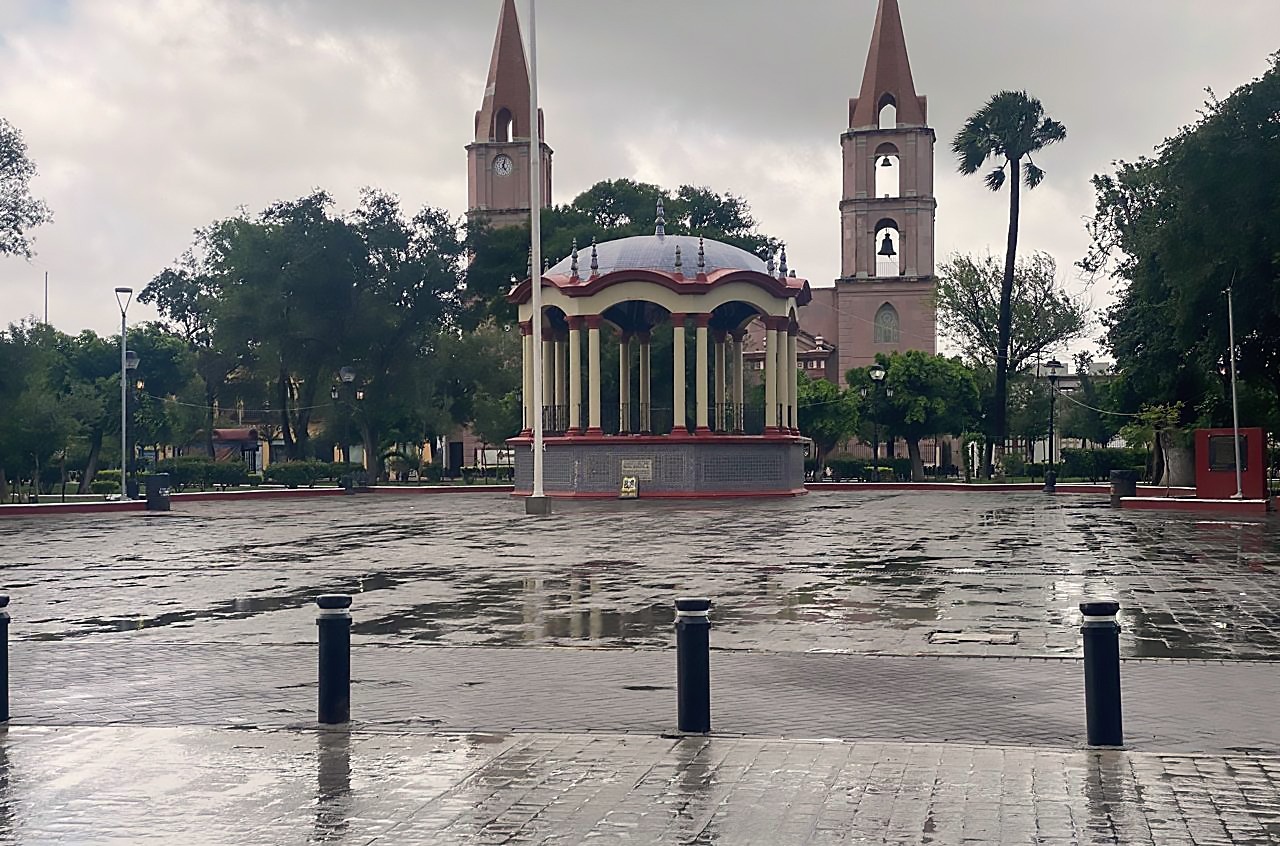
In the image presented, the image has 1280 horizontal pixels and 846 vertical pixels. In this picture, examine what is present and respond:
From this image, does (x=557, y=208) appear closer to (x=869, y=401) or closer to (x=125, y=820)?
(x=869, y=401)

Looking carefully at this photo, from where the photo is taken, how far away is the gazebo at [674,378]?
47.9 m

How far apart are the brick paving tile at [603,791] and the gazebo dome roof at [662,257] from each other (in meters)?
42.9

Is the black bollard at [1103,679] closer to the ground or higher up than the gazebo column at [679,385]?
closer to the ground

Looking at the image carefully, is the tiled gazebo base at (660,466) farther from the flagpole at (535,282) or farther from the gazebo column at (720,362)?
the flagpole at (535,282)

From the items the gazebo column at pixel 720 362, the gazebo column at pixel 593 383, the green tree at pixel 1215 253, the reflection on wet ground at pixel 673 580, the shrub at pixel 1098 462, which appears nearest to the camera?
the reflection on wet ground at pixel 673 580

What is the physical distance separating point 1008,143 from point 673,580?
49.0 m

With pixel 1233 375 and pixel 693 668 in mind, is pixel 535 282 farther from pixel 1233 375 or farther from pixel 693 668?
pixel 693 668

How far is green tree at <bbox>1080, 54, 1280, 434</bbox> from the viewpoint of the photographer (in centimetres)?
3600

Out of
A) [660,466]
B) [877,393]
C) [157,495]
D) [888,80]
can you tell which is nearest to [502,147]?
[888,80]

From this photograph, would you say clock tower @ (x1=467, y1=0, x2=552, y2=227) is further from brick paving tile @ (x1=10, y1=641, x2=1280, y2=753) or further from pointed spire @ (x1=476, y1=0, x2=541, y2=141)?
brick paving tile @ (x1=10, y1=641, x2=1280, y2=753)

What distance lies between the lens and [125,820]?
6.47 m

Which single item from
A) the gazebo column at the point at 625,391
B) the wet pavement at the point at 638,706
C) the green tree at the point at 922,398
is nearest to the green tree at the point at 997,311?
the green tree at the point at 922,398

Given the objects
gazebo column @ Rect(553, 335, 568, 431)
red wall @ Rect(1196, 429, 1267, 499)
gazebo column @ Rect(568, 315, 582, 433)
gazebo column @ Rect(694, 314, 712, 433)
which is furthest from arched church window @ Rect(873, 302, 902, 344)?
red wall @ Rect(1196, 429, 1267, 499)

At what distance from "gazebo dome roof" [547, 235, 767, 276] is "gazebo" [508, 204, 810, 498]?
5cm
